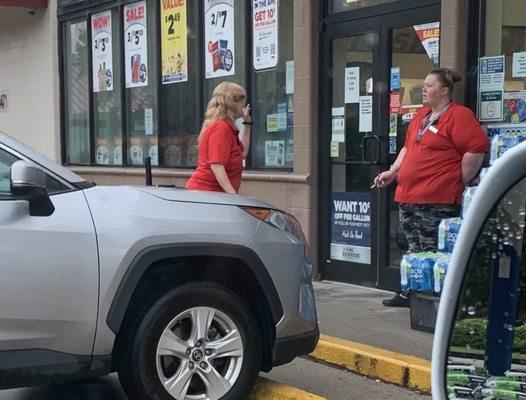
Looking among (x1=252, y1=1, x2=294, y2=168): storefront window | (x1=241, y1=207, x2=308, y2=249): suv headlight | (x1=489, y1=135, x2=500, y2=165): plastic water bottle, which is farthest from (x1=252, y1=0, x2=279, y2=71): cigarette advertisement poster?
(x1=241, y1=207, x2=308, y2=249): suv headlight

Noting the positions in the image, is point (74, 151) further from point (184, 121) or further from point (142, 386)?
point (142, 386)

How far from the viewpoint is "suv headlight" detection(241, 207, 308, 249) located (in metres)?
4.59

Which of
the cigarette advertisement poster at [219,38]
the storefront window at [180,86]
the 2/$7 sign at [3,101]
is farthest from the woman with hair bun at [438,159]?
the 2/$7 sign at [3,101]

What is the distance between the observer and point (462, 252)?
189 cm

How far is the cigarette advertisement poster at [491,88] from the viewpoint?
6504 mm

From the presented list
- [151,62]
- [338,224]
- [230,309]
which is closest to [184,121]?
[151,62]

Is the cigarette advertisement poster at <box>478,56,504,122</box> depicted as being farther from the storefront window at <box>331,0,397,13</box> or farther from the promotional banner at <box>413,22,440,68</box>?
the storefront window at <box>331,0,397,13</box>

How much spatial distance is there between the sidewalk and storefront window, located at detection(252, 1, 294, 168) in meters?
1.67

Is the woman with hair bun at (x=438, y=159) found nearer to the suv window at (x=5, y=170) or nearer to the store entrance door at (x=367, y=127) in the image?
the store entrance door at (x=367, y=127)

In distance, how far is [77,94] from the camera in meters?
12.8

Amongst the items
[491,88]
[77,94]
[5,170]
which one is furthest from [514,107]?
[77,94]

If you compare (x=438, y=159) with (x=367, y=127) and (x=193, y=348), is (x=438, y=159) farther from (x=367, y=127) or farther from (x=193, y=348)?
(x=193, y=348)

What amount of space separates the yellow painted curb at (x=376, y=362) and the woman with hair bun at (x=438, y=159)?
1139 mm

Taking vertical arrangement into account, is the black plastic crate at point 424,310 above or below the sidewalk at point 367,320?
above
